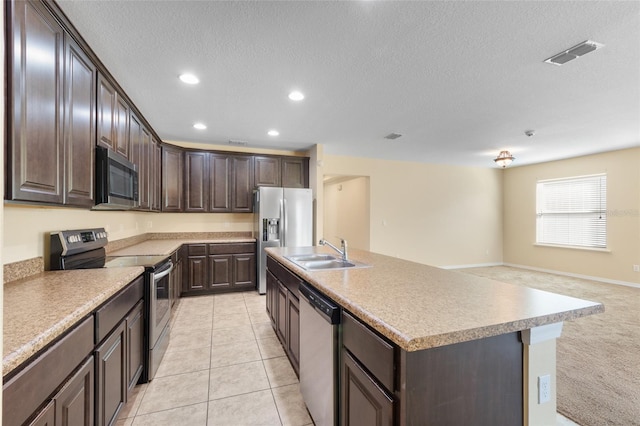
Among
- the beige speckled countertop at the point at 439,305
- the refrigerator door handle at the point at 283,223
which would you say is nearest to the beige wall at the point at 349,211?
the refrigerator door handle at the point at 283,223

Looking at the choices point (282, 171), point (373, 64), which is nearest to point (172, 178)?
point (282, 171)

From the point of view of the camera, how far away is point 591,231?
221 inches

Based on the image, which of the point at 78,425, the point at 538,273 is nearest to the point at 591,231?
the point at 538,273

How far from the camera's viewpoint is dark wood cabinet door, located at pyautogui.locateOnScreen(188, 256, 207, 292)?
4.27m

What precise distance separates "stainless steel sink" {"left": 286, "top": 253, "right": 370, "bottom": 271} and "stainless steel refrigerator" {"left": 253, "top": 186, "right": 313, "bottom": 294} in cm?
187

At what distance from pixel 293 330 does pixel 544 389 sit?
5.02 ft

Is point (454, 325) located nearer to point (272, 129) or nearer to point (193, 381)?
point (193, 381)

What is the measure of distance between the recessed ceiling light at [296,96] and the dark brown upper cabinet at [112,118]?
1.54m

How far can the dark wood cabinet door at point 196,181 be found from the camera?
4543mm

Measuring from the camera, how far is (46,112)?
58.9 inches

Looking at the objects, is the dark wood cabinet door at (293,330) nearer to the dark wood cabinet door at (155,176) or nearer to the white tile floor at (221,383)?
the white tile floor at (221,383)

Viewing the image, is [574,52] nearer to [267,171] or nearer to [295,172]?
[295,172]

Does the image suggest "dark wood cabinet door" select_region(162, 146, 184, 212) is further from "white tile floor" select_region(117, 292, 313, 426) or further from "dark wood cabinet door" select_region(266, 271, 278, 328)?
"dark wood cabinet door" select_region(266, 271, 278, 328)

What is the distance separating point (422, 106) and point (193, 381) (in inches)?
133
